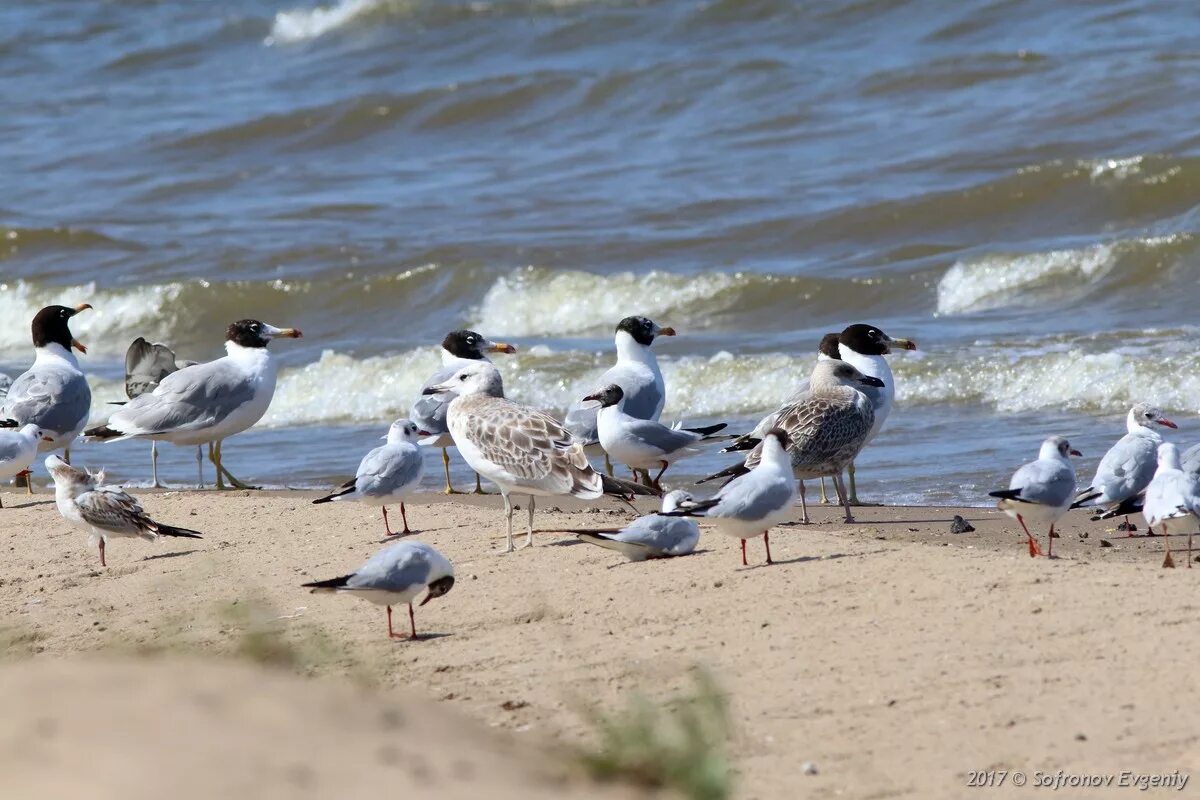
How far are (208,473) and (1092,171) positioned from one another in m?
11.3

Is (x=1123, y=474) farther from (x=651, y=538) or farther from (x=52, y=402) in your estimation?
(x=52, y=402)

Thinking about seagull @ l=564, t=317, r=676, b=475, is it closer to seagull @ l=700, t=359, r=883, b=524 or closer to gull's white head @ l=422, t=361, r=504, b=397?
gull's white head @ l=422, t=361, r=504, b=397

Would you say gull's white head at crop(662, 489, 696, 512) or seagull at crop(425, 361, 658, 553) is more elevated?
seagull at crop(425, 361, 658, 553)

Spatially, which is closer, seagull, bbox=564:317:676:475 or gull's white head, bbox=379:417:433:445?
gull's white head, bbox=379:417:433:445

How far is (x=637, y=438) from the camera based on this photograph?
30.4 ft

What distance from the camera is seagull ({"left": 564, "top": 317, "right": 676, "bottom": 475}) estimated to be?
32.6ft

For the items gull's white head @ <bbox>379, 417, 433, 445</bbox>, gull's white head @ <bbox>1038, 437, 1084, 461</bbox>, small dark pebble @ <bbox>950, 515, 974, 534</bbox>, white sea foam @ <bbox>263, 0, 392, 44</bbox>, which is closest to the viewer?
gull's white head @ <bbox>1038, 437, 1084, 461</bbox>

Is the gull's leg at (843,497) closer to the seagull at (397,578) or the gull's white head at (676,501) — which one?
the gull's white head at (676,501)

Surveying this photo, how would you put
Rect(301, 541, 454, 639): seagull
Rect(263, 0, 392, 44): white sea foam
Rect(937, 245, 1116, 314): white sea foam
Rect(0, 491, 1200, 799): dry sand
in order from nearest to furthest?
Rect(0, 491, 1200, 799): dry sand, Rect(301, 541, 454, 639): seagull, Rect(937, 245, 1116, 314): white sea foam, Rect(263, 0, 392, 44): white sea foam

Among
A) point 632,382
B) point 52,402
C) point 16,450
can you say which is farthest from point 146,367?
point 632,382

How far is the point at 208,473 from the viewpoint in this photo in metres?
12.4

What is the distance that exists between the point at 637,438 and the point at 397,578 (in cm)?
298

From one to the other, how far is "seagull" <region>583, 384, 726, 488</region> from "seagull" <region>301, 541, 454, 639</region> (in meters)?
2.71

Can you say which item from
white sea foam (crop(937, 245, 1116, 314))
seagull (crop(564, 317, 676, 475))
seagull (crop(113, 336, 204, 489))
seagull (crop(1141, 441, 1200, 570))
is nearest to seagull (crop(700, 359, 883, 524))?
seagull (crop(564, 317, 676, 475))
